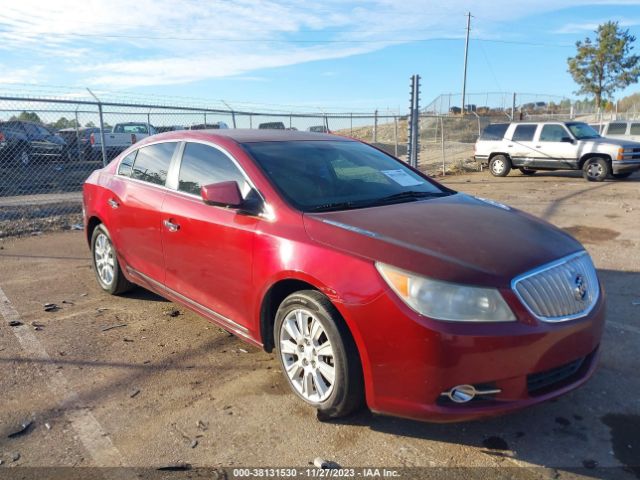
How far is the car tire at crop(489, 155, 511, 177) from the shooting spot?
52.7ft

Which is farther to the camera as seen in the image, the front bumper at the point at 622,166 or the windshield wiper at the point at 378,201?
the front bumper at the point at 622,166

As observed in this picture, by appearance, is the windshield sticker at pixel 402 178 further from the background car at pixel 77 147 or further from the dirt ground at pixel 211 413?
the background car at pixel 77 147

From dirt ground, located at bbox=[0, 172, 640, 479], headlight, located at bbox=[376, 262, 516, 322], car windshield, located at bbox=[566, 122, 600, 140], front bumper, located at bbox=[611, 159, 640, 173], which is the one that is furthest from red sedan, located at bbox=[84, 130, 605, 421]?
car windshield, located at bbox=[566, 122, 600, 140]

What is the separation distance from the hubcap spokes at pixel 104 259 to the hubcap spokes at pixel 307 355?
2.68 metres

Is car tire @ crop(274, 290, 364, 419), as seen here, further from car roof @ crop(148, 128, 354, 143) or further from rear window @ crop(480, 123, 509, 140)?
rear window @ crop(480, 123, 509, 140)

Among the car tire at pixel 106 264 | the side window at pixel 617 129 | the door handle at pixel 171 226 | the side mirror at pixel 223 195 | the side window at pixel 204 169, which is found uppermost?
the side window at pixel 617 129

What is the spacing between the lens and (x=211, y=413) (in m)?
3.27

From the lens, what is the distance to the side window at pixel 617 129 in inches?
707

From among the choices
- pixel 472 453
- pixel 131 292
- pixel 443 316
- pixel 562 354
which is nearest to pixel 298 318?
pixel 443 316

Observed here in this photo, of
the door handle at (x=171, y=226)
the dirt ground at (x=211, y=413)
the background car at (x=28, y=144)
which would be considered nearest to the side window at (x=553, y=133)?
the dirt ground at (x=211, y=413)

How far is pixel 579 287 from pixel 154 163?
11.4 feet

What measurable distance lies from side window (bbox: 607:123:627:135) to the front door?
17.8m

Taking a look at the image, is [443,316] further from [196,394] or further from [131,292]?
[131,292]

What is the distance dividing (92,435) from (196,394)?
0.68m
